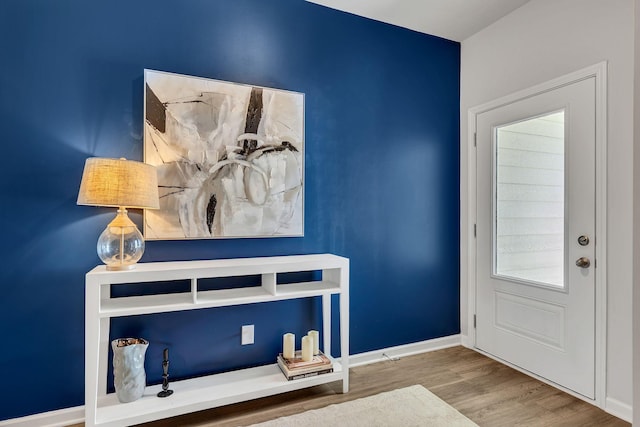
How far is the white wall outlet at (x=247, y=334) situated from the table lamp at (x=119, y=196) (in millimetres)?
856

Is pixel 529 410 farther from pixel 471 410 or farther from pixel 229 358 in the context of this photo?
pixel 229 358

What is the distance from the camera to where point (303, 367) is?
2.25 m

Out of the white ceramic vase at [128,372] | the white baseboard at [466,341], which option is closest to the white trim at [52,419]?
the white ceramic vase at [128,372]

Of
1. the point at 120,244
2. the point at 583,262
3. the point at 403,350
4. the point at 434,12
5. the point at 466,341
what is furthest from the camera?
the point at 466,341

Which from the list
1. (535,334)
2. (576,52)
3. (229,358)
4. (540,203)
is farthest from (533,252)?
(229,358)

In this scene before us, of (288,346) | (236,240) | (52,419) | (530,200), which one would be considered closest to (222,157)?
(236,240)

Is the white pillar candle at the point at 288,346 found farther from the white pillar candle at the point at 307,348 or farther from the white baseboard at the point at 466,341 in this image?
the white baseboard at the point at 466,341

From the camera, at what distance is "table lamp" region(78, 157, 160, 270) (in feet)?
5.73

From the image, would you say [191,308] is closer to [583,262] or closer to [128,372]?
[128,372]

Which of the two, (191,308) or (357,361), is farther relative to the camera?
(357,361)

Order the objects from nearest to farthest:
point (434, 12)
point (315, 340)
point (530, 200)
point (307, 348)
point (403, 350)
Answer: point (307, 348) < point (315, 340) < point (530, 200) < point (434, 12) < point (403, 350)

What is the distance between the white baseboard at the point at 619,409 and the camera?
6.61 ft

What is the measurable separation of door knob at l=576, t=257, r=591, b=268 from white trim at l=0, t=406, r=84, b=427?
3.13 meters

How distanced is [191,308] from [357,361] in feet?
4.73
